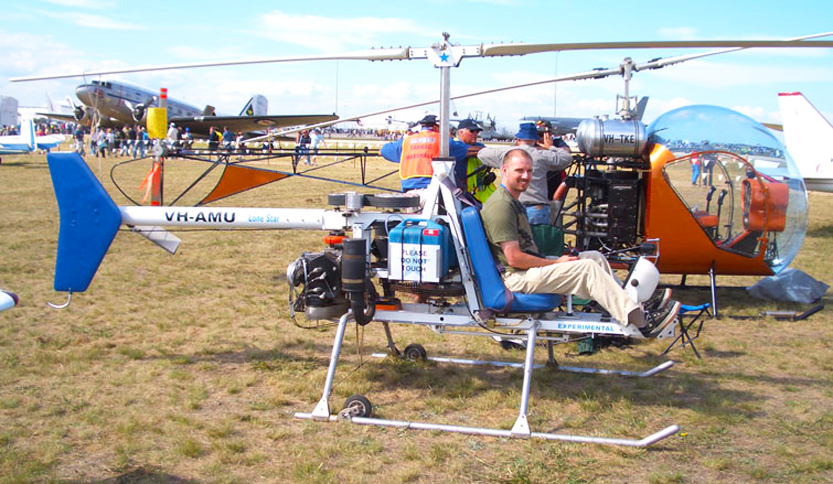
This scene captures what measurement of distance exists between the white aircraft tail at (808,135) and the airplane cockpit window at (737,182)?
27.1 ft

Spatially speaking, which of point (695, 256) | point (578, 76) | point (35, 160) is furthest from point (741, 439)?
point (35, 160)

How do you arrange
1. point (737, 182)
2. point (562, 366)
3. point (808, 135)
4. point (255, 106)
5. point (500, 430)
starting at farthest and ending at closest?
1. point (255, 106)
2. point (808, 135)
3. point (737, 182)
4. point (562, 366)
5. point (500, 430)

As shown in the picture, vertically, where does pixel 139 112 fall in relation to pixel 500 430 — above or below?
above

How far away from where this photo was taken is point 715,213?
6285 millimetres

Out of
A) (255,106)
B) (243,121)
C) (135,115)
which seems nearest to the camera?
(135,115)

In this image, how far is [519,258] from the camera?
3.90 meters

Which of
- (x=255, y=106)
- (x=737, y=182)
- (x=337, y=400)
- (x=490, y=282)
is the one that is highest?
(x=255, y=106)

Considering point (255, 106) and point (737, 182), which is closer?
point (737, 182)

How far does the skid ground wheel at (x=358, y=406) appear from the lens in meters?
3.94

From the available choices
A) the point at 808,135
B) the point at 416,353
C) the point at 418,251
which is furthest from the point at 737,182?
the point at 808,135

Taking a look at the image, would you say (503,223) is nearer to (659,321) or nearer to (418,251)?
(418,251)

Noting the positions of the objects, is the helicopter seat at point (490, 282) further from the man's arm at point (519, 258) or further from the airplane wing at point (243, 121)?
the airplane wing at point (243, 121)

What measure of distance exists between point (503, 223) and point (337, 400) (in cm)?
169

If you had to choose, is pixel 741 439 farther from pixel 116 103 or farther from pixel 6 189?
pixel 116 103
